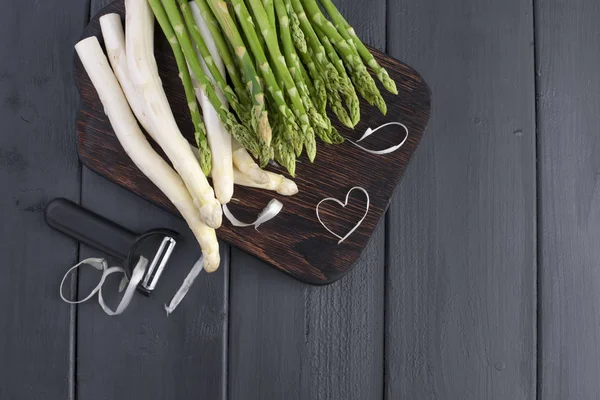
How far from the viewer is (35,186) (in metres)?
1.00

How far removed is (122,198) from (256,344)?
1.05ft

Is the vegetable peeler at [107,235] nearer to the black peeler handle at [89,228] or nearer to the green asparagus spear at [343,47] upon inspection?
the black peeler handle at [89,228]

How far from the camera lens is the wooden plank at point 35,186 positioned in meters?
0.99

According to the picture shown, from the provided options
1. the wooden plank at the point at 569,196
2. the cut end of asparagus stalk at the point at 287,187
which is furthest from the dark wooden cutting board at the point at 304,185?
the wooden plank at the point at 569,196

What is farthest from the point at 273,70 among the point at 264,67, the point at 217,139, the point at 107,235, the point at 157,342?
the point at 157,342

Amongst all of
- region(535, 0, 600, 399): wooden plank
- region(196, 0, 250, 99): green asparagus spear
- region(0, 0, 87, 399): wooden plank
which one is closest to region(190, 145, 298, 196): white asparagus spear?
region(196, 0, 250, 99): green asparagus spear

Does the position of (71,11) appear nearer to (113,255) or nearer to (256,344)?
(113,255)

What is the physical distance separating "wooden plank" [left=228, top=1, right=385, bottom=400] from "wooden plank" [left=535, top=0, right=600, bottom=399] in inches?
11.2

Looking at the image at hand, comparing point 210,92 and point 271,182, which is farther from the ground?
point 210,92

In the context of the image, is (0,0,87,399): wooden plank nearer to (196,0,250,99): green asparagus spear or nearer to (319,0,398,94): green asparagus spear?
(196,0,250,99): green asparagus spear

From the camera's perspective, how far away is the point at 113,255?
96 centimetres

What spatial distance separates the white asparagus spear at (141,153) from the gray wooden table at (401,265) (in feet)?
0.30

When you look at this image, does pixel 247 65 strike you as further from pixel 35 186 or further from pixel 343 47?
pixel 35 186

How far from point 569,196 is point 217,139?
0.59 metres
